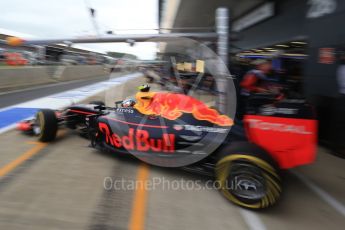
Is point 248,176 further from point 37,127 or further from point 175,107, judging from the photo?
point 37,127

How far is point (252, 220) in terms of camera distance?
354 centimetres

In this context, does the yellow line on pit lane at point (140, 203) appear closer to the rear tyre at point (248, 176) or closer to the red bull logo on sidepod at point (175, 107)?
the red bull logo on sidepod at point (175, 107)

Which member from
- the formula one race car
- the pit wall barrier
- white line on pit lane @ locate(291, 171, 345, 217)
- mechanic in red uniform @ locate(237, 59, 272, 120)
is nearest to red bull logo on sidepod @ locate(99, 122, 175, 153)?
the formula one race car

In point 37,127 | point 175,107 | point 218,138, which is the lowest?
point 37,127

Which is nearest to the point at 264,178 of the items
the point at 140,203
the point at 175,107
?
the point at 140,203

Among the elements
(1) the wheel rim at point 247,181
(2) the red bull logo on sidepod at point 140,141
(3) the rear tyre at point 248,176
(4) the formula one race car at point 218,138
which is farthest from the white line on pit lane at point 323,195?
(2) the red bull logo on sidepod at point 140,141

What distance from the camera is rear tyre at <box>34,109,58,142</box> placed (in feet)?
19.1

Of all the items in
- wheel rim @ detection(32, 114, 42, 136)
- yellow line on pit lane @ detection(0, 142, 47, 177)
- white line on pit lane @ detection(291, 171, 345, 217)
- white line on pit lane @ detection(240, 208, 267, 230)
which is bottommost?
white line on pit lane @ detection(240, 208, 267, 230)

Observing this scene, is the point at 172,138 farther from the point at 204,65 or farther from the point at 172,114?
the point at 204,65

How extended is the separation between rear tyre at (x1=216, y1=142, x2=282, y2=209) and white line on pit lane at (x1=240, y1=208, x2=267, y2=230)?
76 mm

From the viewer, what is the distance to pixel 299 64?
1123cm

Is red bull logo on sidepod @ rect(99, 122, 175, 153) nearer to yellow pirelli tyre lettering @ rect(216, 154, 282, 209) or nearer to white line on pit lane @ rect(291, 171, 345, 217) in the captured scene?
yellow pirelli tyre lettering @ rect(216, 154, 282, 209)

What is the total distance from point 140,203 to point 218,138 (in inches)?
52.2

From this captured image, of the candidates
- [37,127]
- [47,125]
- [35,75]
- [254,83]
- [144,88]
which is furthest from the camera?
[35,75]
